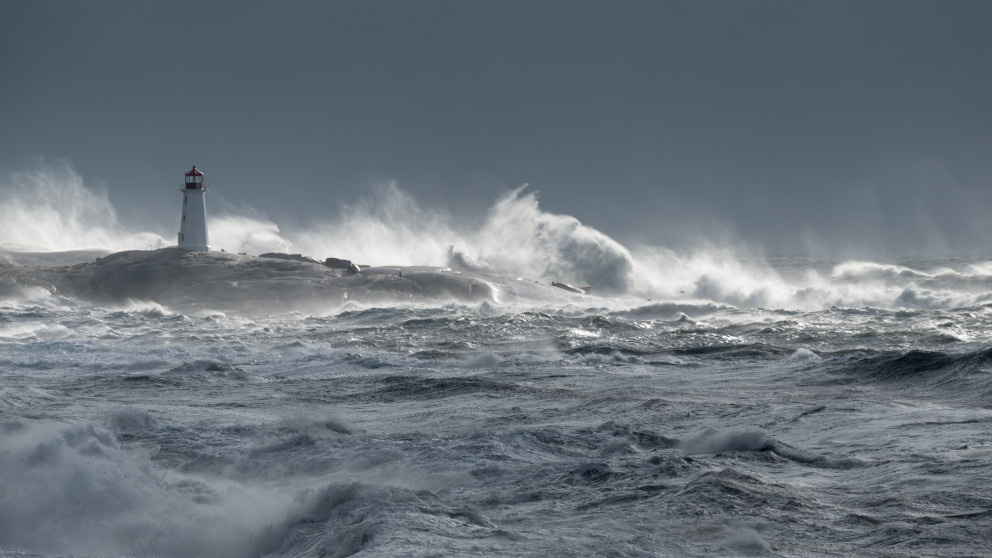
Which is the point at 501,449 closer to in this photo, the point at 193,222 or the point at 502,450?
the point at 502,450

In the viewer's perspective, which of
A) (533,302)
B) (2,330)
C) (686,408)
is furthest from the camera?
(533,302)

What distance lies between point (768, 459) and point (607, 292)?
1802 inches

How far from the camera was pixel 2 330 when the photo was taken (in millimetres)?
25938

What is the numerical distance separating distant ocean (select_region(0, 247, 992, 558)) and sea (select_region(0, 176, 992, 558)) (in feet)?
0.10

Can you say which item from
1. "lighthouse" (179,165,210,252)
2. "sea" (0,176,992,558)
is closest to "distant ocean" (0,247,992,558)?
"sea" (0,176,992,558)

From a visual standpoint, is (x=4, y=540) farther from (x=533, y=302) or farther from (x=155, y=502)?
(x=533, y=302)

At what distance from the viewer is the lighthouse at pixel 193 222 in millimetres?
43875

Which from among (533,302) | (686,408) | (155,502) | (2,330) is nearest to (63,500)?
(155,502)

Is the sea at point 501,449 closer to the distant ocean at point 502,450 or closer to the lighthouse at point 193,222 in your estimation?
the distant ocean at point 502,450

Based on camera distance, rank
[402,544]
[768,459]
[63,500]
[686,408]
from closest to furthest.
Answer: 1. [402,544]
2. [63,500]
3. [768,459]
4. [686,408]

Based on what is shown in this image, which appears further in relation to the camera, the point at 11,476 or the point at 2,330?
the point at 2,330

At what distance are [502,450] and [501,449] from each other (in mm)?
40

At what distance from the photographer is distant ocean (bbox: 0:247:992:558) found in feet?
21.3

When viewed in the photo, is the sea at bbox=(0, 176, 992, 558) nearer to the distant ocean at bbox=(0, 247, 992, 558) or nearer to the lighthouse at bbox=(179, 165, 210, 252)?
the distant ocean at bbox=(0, 247, 992, 558)
